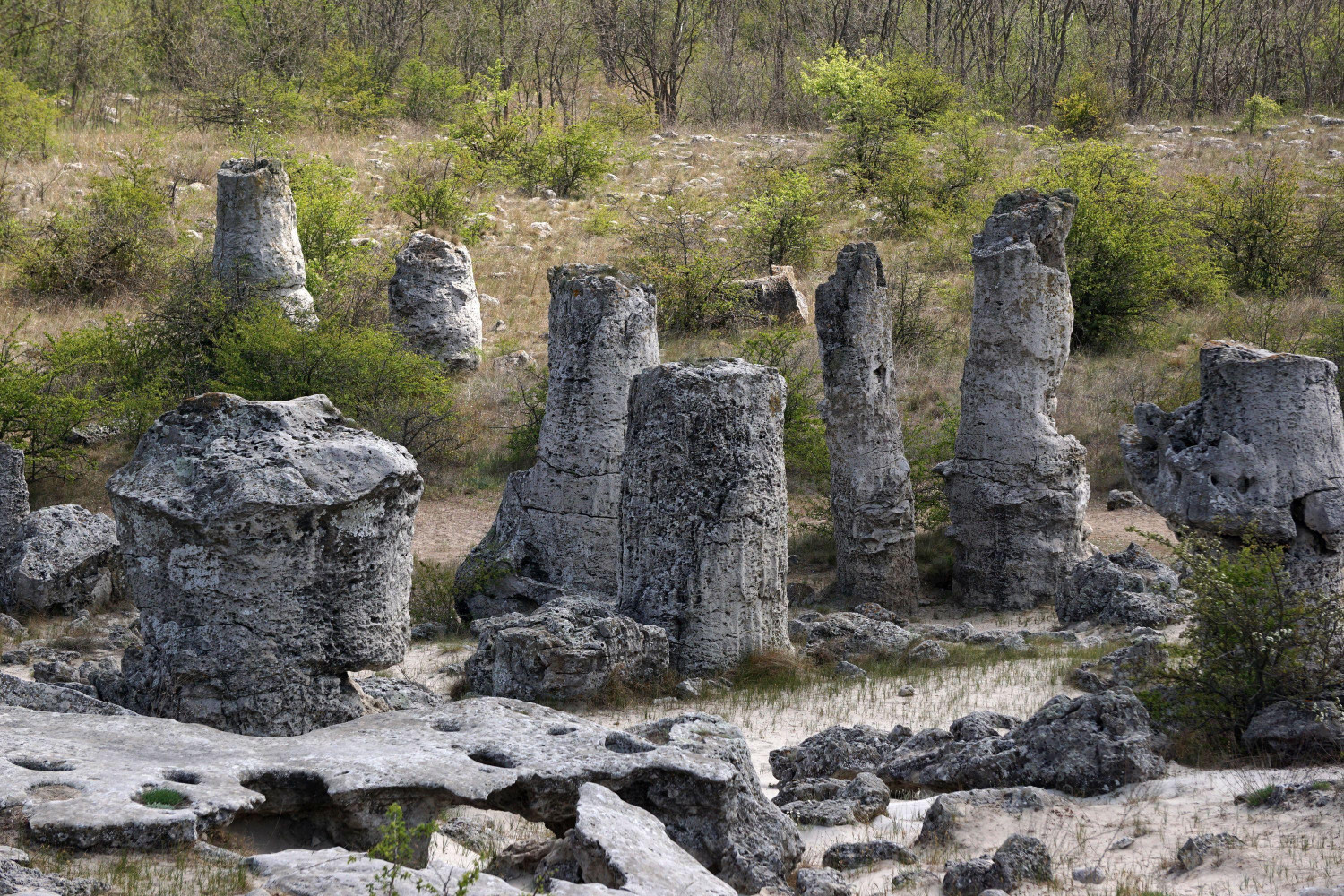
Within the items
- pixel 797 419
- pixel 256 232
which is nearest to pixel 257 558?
pixel 797 419

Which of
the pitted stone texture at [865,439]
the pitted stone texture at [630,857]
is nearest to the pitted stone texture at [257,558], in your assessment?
the pitted stone texture at [630,857]

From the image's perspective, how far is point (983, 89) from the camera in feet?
128

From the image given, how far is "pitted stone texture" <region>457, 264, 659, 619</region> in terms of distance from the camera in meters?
12.7

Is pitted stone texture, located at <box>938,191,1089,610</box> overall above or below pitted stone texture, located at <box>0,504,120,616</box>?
above

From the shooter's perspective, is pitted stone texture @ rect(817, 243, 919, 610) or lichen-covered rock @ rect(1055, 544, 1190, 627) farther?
pitted stone texture @ rect(817, 243, 919, 610)

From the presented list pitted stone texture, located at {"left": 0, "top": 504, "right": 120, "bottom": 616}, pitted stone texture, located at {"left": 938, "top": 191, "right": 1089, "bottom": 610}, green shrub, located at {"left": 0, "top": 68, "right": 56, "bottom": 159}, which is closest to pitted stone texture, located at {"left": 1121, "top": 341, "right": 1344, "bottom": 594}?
pitted stone texture, located at {"left": 938, "top": 191, "right": 1089, "bottom": 610}

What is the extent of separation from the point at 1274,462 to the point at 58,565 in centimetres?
1076

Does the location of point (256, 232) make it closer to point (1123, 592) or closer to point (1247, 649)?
point (1123, 592)

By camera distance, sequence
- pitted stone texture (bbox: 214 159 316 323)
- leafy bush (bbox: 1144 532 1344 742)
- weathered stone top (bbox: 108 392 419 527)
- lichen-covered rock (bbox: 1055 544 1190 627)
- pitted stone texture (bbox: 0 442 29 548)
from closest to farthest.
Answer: weathered stone top (bbox: 108 392 419 527) < leafy bush (bbox: 1144 532 1344 742) < lichen-covered rock (bbox: 1055 544 1190 627) < pitted stone texture (bbox: 0 442 29 548) < pitted stone texture (bbox: 214 159 316 323)

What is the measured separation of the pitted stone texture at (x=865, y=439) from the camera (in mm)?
14164

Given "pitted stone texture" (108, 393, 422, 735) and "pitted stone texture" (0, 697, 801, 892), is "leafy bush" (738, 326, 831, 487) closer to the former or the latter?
"pitted stone texture" (108, 393, 422, 735)

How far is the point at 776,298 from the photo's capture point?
78.8 feet

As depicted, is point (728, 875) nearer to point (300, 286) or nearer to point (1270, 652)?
point (1270, 652)

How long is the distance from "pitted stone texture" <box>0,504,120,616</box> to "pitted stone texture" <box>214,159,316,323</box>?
606 centimetres
